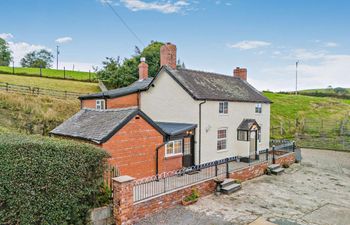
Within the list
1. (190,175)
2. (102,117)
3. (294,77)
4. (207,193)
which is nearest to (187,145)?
(190,175)

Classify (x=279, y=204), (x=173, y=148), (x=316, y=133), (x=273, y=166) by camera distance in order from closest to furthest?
(x=279, y=204)
(x=173, y=148)
(x=273, y=166)
(x=316, y=133)

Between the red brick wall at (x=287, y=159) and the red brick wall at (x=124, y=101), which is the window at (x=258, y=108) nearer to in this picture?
the red brick wall at (x=287, y=159)

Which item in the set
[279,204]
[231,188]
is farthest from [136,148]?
[279,204]

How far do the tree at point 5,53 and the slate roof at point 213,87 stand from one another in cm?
7740

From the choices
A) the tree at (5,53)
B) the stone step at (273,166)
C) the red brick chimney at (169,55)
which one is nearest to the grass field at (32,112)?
the red brick chimney at (169,55)

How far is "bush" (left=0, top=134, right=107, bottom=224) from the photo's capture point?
6727 millimetres

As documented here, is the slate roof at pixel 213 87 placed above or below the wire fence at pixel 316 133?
above

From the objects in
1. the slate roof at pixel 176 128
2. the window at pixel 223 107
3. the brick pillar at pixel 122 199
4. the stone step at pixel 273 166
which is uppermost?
the window at pixel 223 107

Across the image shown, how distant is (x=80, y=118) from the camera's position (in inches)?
592

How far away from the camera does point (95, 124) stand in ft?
43.1

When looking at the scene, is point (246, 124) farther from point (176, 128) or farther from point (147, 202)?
point (147, 202)

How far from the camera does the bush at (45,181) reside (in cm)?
673

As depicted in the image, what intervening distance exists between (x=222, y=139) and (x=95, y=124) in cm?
997

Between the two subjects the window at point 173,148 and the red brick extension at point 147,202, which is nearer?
the red brick extension at point 147,202
